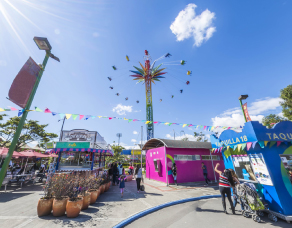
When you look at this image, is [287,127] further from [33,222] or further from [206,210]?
[33,222]

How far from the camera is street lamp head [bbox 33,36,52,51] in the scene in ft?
10.7

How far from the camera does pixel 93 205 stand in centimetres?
668

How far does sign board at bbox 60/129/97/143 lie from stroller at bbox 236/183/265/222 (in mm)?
10420

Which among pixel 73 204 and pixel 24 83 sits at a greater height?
pixel 24 83

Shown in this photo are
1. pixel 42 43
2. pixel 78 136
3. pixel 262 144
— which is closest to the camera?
pixel 42 43

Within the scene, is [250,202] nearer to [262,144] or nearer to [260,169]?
[260,169]

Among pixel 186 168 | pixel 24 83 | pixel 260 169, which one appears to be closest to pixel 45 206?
pixel 24 83

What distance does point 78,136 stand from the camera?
37.9 feet

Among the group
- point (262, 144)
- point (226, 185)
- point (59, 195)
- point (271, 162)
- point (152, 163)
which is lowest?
point (59, 195)

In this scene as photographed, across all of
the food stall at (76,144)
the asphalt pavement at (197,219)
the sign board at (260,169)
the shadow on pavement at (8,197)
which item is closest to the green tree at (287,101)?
the sign board at (260,169)

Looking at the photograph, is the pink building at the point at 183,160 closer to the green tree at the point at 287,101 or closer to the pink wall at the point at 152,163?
the pink wall at the point at 152,163

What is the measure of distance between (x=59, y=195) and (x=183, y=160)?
35.7ft

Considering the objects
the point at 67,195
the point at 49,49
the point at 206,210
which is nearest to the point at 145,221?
the point at 206,210

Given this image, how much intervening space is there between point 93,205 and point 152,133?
884 inches
